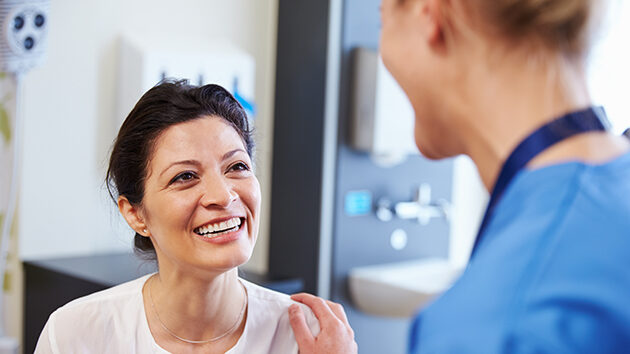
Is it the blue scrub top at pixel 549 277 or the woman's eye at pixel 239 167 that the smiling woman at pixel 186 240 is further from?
the blue scrub top at pixel 549 277

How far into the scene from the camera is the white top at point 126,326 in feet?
5.01

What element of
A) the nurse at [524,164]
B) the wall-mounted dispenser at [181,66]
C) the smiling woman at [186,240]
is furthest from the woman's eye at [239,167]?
the wall-mounted dispenser at [181,66]

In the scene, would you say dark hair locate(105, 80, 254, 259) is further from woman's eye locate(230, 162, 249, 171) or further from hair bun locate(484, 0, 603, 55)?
hair bun locate(484, 0, 603, 55)

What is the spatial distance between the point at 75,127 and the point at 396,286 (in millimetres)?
1312

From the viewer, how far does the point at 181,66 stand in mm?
2748

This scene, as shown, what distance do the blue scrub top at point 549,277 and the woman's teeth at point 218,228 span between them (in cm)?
83

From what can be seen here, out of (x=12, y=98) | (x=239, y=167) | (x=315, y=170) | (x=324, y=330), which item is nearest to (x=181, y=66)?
(x=12, y=98)

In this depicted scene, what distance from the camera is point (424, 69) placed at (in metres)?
0.81

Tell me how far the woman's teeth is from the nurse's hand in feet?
0.72

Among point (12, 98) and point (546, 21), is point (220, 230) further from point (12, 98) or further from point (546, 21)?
point (12, 98)

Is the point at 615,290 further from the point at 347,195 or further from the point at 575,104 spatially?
the point at 347,195

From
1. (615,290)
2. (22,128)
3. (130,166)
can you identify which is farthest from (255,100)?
(615,290)

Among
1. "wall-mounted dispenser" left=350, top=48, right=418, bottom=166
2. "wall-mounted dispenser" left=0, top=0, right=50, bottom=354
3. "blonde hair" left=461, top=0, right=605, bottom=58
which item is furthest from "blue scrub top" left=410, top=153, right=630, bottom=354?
"wall-mounted dispenser" left=350, top=48, right=418, bottom=166

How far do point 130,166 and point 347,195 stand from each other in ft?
5.35
